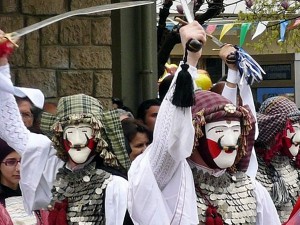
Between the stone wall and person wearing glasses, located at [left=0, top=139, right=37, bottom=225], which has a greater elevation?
the stone wall

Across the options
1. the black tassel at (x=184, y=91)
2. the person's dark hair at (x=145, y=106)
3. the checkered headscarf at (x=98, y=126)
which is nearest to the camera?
the black tassel at (x=184, y=91)

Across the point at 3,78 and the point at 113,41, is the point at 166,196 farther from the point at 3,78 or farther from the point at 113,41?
the point at 113,41

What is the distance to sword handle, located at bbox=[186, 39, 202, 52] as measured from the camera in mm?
4343

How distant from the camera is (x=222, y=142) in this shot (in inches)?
184

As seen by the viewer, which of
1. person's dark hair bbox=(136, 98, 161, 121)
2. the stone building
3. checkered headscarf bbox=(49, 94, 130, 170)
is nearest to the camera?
checkered headscarf bbox=(49, 94, 130, 170)

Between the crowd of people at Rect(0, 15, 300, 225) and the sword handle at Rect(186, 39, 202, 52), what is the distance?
0.03 meters

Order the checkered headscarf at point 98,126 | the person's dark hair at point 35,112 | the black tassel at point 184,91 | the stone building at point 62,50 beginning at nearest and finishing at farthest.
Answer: the black tassel at point 184,91, the checkered headscarf at point 98,126, the person's dark hair at point 35,112, the stone building at point 62,50

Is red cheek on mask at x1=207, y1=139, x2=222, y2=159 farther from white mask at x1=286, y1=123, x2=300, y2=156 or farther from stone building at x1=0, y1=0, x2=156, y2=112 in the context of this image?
stone building at x1=0, y1=0, x2=156, y2=112

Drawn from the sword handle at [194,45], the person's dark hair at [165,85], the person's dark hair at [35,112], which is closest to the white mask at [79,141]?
the sword handle at [194,45]

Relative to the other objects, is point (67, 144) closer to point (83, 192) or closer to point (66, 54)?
point (83, 192)

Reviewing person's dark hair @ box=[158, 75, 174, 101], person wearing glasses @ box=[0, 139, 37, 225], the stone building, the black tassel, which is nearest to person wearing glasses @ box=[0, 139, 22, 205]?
person wearing glasses @ box=[0, 139, 37, 225]

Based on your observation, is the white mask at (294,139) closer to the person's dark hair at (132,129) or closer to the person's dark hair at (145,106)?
the person's dark hair at (132,129)

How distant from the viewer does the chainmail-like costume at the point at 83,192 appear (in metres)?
4.73

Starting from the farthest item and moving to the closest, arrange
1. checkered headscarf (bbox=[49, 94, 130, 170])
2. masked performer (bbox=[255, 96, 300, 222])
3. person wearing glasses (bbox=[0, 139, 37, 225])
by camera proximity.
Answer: masked performer (bbox=[255, 96, 300, 222])
person wearing glasses (bbox=[0, 139, 37, 225])
checkered headscarf (bbox=[49, 94, 130, 170])
